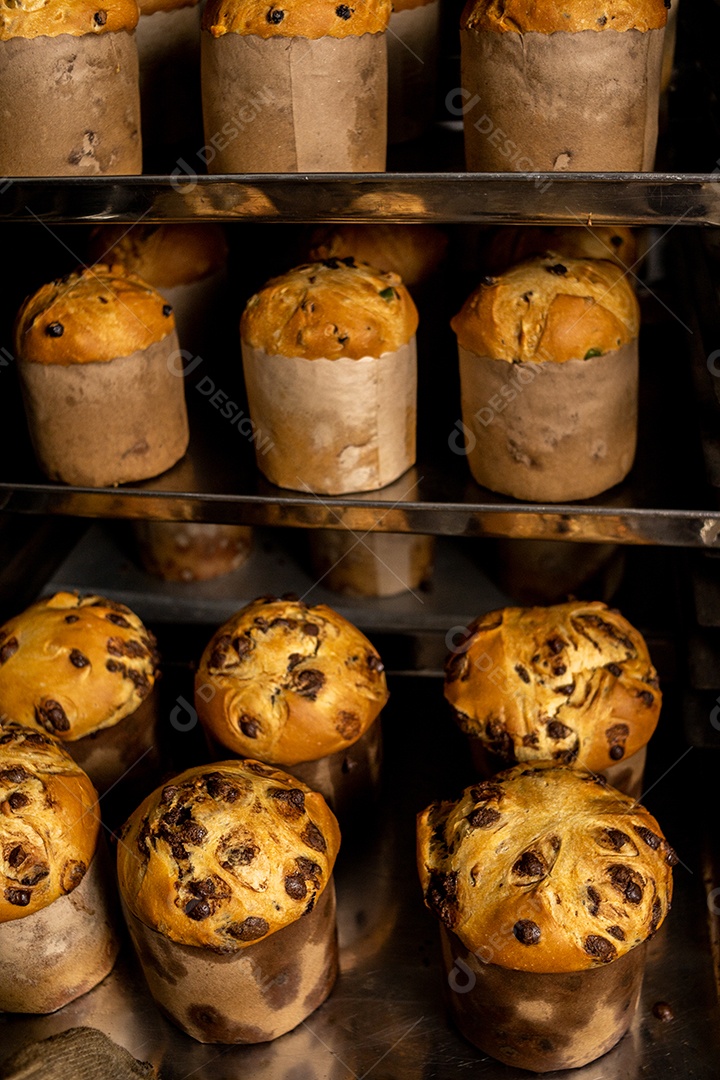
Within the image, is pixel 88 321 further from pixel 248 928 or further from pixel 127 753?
pixel 248 928

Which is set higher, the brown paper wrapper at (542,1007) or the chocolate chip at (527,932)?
the chocolate chip at (527,932)

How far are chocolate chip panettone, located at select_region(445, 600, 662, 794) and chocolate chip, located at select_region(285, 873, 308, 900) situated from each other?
1.59 ft

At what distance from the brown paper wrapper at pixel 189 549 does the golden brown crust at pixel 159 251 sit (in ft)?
2.19

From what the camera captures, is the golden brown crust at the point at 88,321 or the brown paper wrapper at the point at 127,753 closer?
the golden brown crust at the point at 88,321

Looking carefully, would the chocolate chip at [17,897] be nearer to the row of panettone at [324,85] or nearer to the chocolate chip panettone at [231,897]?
the chocolate chip panettone at [231,897]

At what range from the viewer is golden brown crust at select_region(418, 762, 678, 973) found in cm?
149

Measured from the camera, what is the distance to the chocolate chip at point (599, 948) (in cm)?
147

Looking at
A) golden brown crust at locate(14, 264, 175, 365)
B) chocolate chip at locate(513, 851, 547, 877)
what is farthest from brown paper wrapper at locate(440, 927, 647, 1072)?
golden brown crust at locate(14, 264, 175, 365)

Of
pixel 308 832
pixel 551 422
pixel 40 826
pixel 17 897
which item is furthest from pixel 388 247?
pixel 17 897

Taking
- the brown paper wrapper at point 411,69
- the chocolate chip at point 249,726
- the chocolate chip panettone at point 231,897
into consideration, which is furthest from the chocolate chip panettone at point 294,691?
the brown paper wrapper at point 411,69

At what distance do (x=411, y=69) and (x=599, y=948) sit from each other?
1.61 m

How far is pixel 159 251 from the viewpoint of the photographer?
6.91 feet

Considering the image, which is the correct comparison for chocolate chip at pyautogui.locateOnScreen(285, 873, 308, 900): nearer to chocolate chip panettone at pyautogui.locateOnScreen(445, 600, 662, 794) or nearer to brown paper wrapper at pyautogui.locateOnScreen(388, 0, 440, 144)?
chocolate chip panettone at pyautogui.locateOnScreen(445, 600, 662, 794)

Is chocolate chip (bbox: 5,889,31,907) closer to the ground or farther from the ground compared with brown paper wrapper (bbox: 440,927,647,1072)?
farther from the ground
